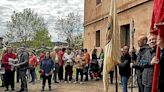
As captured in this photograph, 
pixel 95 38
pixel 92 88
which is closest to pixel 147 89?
pixel 92 88

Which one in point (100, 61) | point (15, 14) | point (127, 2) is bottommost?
point (100, 61)

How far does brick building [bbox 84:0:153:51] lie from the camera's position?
1662 cm

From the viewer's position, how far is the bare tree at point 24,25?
58156 mm

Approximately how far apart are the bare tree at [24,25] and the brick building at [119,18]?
3092 cm

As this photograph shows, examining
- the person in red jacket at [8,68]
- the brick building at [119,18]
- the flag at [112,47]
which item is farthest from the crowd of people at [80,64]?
the brick building at [119,18]

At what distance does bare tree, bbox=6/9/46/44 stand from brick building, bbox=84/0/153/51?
101ft

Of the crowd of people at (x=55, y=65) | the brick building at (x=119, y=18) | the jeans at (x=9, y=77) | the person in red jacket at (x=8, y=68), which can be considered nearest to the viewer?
the crowd of people at (x=55, y=65)

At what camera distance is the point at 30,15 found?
61.5m

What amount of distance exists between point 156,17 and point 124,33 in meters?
16.2

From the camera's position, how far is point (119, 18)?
20094 millimetres

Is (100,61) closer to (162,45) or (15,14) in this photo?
(162,45)

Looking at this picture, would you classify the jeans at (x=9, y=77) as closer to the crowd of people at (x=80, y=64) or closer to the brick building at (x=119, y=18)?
the crowd of people at (x=80, y=64)

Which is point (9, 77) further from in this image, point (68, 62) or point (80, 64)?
point (80, 64)

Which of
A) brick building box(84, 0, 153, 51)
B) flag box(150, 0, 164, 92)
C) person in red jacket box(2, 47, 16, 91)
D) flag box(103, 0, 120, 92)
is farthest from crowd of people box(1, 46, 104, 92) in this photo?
flag box(150, 0, 164, 92)
